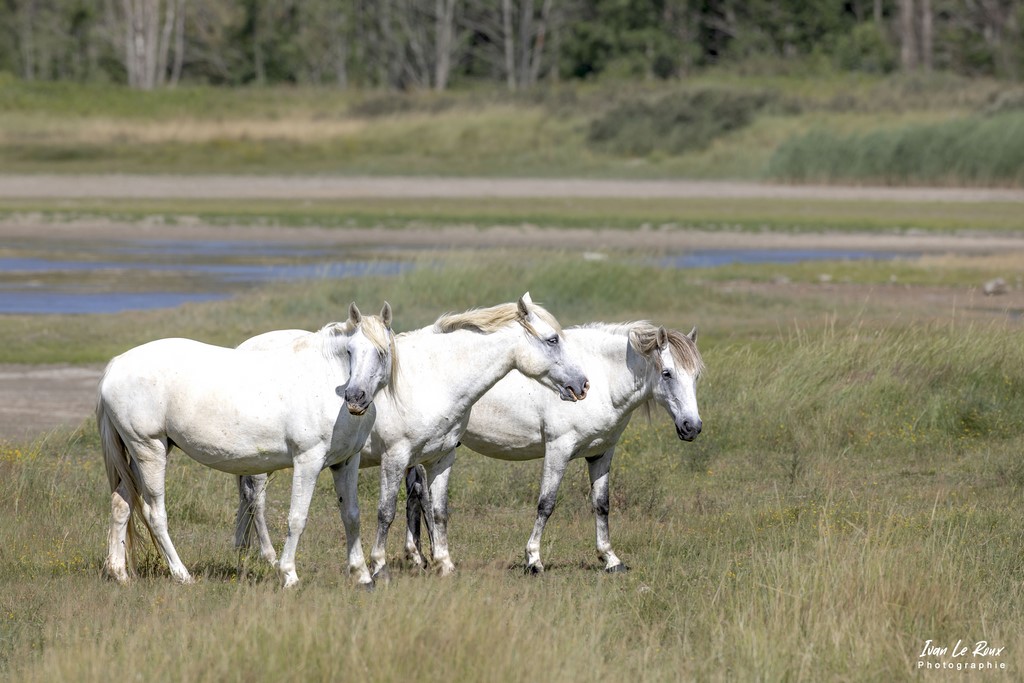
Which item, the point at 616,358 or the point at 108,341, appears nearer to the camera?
the point at 616,358

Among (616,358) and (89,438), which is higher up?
(616,358)

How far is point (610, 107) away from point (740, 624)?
56.8m

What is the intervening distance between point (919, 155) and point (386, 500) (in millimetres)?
43607

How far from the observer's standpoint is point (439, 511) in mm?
9734

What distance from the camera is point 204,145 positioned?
6338 cm

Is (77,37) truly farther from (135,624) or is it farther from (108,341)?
(135,624)

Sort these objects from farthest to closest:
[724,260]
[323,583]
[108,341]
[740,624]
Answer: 1. [724,260]
2. [108,341]
3. [323,583]
4. [740,624]

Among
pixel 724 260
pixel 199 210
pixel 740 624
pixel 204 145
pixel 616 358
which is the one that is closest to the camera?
→ pixel 740 624

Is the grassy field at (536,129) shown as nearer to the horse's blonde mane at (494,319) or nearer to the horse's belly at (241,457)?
the horse's blonde mane at (494,319)

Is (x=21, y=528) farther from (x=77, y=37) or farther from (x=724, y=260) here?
(x=77, y=37)

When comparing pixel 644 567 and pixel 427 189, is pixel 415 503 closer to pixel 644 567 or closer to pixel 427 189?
pixel 644 567

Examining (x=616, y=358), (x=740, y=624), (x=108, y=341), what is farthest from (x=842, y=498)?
(x=108, y=341)

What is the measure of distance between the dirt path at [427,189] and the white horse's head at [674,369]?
39.0 m

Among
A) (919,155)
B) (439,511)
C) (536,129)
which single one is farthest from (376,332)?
(536,129)
